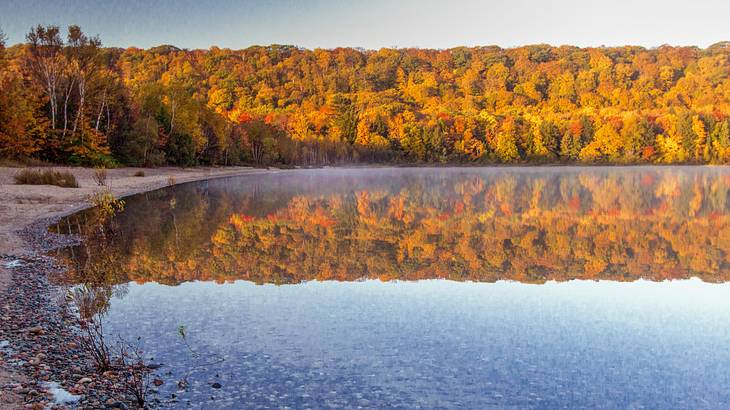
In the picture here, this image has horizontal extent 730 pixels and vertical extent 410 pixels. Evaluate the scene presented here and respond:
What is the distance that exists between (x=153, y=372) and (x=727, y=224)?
51.1 ft

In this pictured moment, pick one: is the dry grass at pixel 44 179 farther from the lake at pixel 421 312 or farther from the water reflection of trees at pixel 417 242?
the lake at pixel 421 312

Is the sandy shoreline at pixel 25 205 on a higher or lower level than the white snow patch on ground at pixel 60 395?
higher

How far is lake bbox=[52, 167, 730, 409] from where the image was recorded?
181 inches

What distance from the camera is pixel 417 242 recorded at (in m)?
12.6

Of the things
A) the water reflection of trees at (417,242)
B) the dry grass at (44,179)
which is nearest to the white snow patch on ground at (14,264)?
the water reflection of trees at (417,242)

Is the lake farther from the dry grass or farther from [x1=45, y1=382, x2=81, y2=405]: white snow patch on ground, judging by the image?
the dry grass

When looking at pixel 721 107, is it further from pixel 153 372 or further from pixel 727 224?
pixel 153 372

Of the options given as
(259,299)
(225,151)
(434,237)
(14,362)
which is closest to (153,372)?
(14,362)

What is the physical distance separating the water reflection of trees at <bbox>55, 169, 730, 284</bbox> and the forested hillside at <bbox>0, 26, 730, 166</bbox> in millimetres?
19779

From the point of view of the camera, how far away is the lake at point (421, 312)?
4594 mm

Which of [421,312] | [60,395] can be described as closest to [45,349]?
[60,395]

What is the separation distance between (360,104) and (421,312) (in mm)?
108356

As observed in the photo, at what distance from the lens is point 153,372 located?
188 inches

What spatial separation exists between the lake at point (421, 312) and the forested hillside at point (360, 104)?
24982 millimetres
